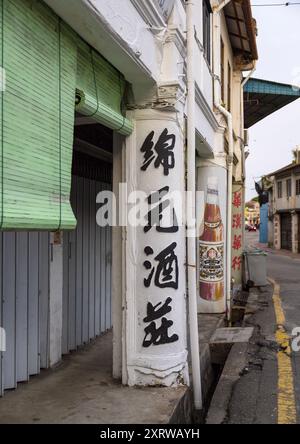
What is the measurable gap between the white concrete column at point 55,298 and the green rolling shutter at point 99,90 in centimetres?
178

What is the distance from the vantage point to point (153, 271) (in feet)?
16.4

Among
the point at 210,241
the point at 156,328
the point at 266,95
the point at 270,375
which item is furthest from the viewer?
the point at 266,95

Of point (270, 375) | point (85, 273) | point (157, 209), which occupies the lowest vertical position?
point (270, 375)

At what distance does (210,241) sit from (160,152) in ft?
15.7

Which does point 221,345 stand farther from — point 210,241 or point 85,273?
point 210,241

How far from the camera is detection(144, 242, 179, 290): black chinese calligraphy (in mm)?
4980

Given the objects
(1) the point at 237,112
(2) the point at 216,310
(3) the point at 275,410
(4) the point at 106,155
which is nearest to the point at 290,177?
(1) the point at 237,112

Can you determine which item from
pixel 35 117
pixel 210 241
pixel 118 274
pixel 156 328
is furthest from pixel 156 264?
pixel 210 241

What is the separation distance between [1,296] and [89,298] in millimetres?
2363

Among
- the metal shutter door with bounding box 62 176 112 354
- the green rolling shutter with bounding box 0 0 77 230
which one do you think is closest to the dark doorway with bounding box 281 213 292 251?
the metal shutter door with bounding box 62 176 112 354

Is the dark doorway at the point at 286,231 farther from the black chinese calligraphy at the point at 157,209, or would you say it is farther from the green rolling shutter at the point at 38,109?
the green rolling shutter at the point at 38,109

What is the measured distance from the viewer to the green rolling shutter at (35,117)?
3078 millimetres

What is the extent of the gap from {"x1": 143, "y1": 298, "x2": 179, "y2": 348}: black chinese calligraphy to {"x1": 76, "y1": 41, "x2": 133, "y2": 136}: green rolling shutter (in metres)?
1.86

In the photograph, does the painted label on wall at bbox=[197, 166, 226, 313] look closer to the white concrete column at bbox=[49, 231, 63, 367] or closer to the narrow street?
the narrow street
